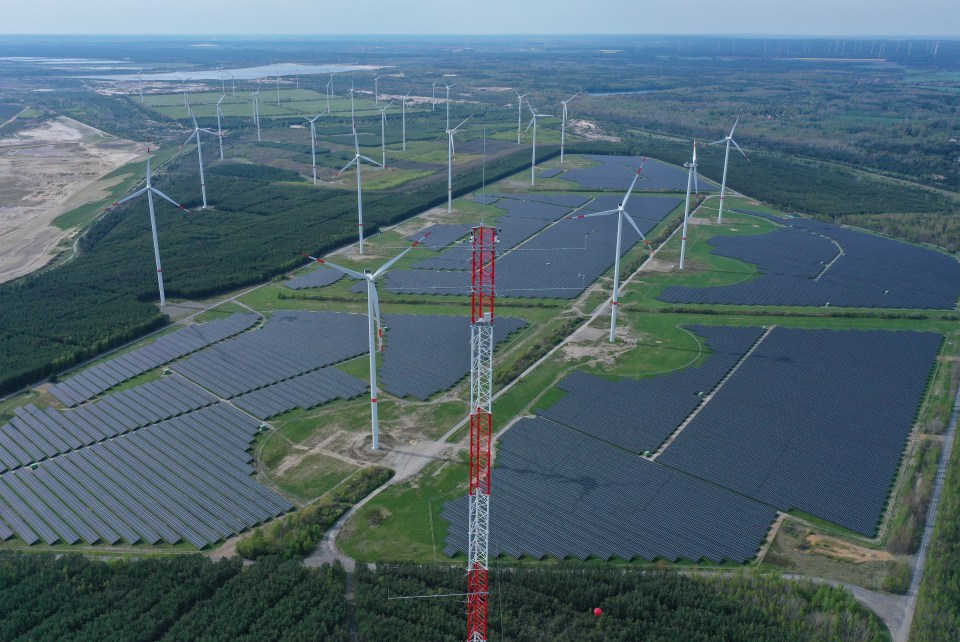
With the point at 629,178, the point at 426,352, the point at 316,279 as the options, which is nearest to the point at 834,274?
the point at 426,352

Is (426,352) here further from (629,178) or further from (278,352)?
(629,178)

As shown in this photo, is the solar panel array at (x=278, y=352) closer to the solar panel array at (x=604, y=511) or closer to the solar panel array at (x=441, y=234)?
the solar panel array at (x=604, y=511)

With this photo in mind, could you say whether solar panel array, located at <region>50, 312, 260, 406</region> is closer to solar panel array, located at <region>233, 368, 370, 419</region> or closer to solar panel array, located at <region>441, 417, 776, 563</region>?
solar panel array, located at <region>233, 368, 370, 419</region>

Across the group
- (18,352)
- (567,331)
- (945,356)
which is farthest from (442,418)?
(945,356)

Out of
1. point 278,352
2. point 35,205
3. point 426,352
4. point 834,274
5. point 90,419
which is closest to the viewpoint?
point 90,419

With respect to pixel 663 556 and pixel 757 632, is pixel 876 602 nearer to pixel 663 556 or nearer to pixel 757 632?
pixel 757 632

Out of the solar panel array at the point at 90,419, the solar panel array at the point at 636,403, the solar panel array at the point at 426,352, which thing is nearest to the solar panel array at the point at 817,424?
the solar panel array at the point at 636,403
